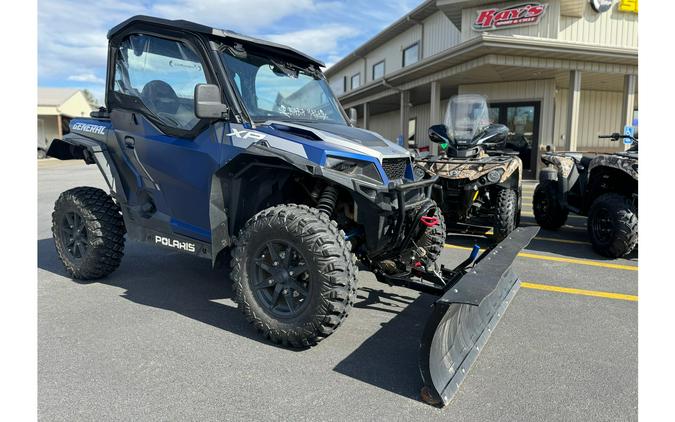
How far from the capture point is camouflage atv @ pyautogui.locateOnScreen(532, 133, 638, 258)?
214 inches

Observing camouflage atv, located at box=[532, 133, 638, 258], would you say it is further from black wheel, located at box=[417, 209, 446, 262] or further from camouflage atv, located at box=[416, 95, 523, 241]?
black wheel, located at box=[417, 209, 446, 262]

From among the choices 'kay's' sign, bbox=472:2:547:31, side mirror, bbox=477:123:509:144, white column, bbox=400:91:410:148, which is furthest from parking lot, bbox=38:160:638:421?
white column, bbox=400:91:410:148

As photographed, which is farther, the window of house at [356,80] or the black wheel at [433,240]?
the window of house at [356,80]

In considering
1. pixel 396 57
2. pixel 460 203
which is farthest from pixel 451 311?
pixel 396 57

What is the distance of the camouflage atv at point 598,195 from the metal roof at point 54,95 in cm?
4530

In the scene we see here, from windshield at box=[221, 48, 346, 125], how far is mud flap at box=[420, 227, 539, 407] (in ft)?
6.47

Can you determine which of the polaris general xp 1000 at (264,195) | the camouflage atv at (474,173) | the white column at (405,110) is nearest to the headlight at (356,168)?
the polaris general xp 1000 at (264,195)

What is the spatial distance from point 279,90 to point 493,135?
4.35 metres

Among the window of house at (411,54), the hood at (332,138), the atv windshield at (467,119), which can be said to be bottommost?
the hood at (332,138)

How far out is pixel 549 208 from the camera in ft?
24.2

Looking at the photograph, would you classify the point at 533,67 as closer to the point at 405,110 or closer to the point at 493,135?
the point at 405,110

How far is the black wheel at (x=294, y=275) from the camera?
9.38ft

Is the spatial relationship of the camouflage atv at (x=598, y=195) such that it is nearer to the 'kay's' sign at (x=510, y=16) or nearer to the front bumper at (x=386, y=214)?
the front bumper at (x=386, y=214)

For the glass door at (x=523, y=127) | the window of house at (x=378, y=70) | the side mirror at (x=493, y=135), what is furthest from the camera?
the window of house at (x=378, y=70)
